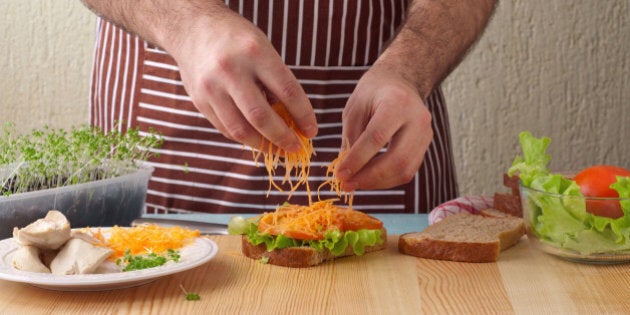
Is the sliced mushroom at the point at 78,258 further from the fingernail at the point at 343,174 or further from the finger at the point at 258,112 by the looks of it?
the fingernail at the point at 343,174

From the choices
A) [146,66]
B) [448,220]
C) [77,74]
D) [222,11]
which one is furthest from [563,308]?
[77,74]

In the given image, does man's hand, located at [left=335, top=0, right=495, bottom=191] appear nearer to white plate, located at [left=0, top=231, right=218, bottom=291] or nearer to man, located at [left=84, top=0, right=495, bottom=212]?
man, located at [left=84, top=0, right=495, bottom=212]

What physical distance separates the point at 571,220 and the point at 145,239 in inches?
32.6

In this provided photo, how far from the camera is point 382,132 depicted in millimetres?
1721

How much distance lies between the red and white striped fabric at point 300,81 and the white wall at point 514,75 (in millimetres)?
984

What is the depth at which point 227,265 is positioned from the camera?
171 cm

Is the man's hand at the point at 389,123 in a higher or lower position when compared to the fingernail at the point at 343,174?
higher

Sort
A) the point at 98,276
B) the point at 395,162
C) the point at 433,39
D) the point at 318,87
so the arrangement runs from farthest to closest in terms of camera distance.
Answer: the point at 318,87, the point at 433,39, the point at 395,162, the point at 98,276

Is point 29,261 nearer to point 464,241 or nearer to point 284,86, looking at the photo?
point 284,86

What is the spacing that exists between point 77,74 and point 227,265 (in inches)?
88.3

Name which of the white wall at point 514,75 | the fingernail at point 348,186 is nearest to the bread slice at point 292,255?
the fingernail at point 348,186

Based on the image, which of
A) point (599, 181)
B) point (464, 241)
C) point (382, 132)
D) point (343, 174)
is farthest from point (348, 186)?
point (599, 181)

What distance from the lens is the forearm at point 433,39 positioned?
2.10 m

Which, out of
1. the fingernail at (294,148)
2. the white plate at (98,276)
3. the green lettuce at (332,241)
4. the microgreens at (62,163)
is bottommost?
the white plate at (98,276)
